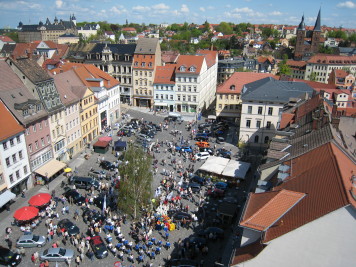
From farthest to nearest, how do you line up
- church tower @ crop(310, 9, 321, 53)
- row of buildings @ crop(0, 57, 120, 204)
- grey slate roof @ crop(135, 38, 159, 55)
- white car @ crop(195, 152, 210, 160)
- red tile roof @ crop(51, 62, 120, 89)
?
church tower @ crop(310, 9, 321, 53)
grey slate roof @ crop(135, 38, 159, 55)
red tile roof @ crop(51, 62, 120, 89)
white car @ crop(195, 152, 210, 160)
row of buildings @ crop(0, 57, 120, 204)

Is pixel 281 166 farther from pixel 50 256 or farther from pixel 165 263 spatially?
pixel 50 256

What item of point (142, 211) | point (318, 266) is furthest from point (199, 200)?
point (318, 266)

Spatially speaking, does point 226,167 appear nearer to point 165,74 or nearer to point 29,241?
point 29,241

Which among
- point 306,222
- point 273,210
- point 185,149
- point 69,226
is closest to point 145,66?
point 185,149

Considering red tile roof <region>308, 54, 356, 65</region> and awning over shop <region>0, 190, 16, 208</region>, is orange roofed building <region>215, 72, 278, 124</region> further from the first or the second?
red tile roof <region>308, 54, 356, 65</region>

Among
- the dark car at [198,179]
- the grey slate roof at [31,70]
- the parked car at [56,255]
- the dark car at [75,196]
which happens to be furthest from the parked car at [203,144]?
the parked car at [56,255]

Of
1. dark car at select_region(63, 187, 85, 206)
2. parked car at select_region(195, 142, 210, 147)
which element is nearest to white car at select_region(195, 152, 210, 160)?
parked car at select_region(195, 142, 210, 147)
